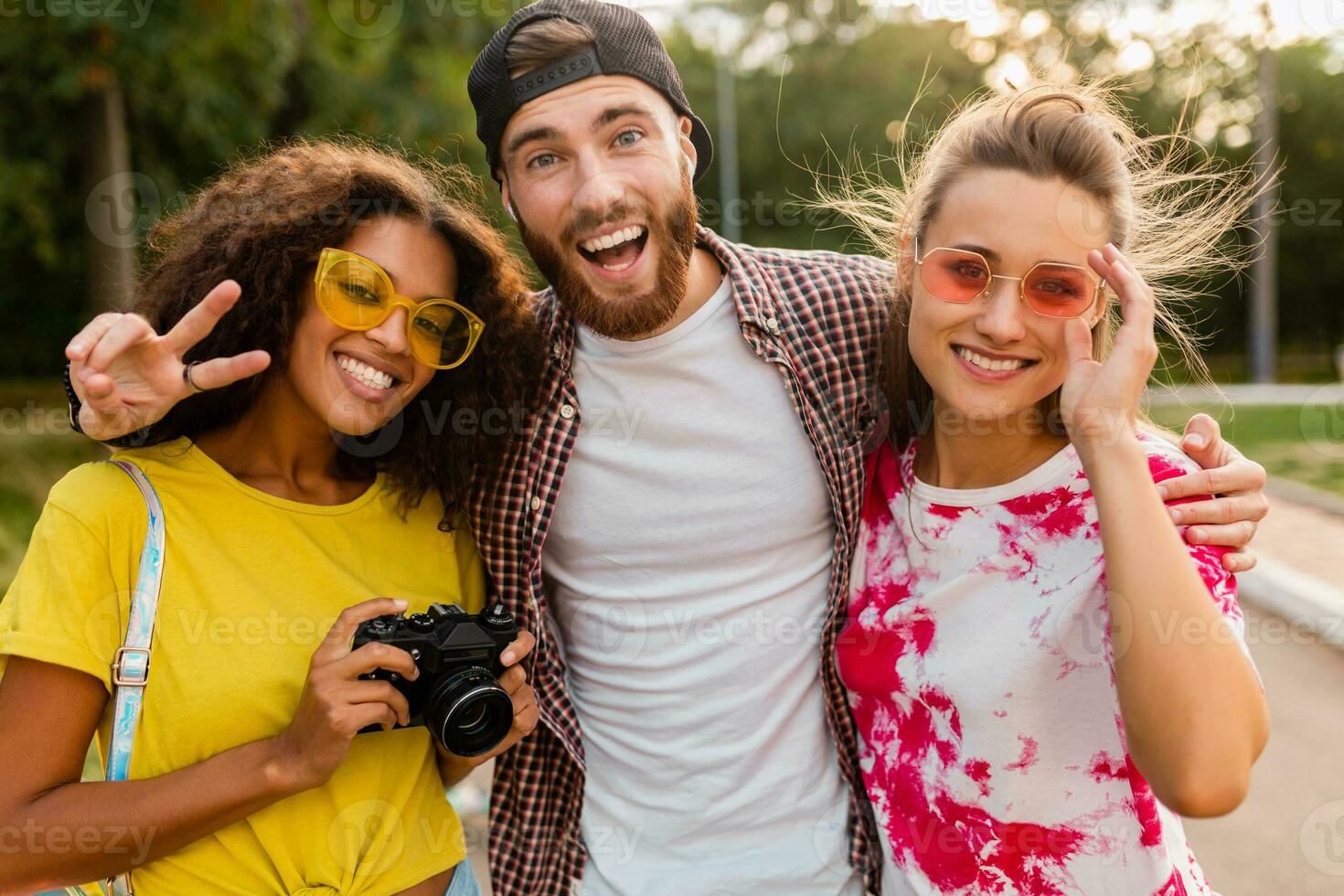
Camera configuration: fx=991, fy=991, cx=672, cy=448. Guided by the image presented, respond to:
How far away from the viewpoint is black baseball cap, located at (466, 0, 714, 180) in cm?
247

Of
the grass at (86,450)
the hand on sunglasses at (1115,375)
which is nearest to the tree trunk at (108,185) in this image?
the grass at (86,450)

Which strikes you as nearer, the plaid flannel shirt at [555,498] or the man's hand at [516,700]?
the man's hand at [516,700]

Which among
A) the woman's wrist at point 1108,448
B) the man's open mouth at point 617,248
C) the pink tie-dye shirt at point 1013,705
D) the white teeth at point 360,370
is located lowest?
the pink tie-dye shirt at point 1013,705

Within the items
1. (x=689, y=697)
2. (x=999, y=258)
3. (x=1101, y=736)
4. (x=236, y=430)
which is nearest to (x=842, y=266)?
(x=999, y=258)

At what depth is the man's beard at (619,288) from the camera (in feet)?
7.98

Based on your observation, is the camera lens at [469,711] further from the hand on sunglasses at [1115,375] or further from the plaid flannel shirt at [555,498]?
the hand on sunglasses at [1115,375]

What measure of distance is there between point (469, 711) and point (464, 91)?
12029mm

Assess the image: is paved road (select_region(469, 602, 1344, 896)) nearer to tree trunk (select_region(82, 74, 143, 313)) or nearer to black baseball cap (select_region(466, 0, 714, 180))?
black baseball cap (select_region(466, 0, 714, 180))

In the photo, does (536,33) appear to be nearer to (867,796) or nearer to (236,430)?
(236,430)

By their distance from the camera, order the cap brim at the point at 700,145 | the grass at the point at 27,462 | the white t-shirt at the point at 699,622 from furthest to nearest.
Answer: the grass at the point at 27,462 < the cap brim at the point at 700,145 < the white t-shirt at the point at 699,622

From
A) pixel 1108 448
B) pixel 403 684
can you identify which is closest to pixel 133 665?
pixel 403 684

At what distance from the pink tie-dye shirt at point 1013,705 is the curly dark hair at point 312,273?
3.52ft

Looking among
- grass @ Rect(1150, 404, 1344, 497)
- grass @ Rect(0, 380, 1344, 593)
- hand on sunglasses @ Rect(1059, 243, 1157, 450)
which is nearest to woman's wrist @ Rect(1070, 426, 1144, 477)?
hand on sunglasses @ Rect(1059, 243, 1157, 450)

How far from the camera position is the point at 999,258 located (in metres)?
1.96
